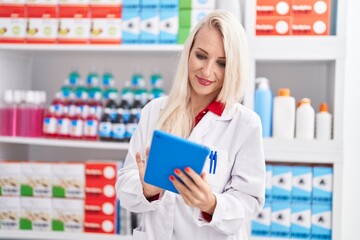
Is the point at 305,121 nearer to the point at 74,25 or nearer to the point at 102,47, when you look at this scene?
the point at 102,47

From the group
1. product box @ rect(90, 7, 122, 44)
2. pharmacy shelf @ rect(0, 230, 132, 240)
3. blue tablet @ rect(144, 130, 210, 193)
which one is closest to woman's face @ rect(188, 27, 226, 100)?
blue tablet @ rect(144, 130, 210, 193)

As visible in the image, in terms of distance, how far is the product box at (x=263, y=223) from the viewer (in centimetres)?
244

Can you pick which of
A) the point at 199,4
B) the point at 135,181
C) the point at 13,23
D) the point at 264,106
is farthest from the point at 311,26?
the point at 13,23

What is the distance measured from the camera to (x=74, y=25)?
2613 millimetres

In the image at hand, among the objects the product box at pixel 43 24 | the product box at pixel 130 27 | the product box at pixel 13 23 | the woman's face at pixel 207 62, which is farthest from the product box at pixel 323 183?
the product box at pixel 13 23

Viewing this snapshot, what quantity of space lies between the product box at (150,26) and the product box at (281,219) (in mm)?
1078

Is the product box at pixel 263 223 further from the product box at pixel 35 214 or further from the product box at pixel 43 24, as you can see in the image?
the product box at pixel 43 24

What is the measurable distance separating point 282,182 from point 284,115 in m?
0.34

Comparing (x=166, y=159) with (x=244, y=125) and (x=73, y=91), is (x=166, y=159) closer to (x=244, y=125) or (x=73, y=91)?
(x=244, y=125)

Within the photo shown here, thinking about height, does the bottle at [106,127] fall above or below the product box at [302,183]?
above

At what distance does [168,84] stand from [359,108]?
1.14 meters

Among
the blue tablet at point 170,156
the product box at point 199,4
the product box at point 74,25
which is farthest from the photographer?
the product box at point 74,25

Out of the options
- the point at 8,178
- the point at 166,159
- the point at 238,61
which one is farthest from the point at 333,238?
the point at 8,178

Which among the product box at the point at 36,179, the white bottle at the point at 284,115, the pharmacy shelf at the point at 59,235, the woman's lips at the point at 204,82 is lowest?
the pharmacy shelf at the point at 59,235
